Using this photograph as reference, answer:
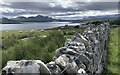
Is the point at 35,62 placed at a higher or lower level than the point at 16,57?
higher

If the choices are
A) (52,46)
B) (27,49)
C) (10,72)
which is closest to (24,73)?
(10,72)

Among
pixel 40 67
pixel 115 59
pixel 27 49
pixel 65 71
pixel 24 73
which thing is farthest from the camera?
pixel 27 49

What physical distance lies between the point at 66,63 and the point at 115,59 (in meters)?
15.1

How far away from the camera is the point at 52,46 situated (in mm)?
24469

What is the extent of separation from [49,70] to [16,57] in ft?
51.8

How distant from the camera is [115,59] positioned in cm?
2052

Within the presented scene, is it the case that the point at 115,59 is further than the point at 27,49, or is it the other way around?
the point at 27,49

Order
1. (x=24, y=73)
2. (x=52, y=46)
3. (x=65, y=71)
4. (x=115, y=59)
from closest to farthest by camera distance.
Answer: (x=24, y=73) → (x=65, y=71) → (x=115, y=59) → (x=52, y=46)

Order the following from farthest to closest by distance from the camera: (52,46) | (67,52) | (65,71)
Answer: (52,46)
(67,52)
(65,71)

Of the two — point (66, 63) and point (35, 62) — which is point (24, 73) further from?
point (66, 63)

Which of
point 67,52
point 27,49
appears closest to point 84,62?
point 67,52

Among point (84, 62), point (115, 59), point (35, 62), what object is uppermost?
point (35, 62)

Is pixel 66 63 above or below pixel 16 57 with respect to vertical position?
above

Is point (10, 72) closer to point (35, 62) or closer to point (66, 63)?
point (35, 62)
